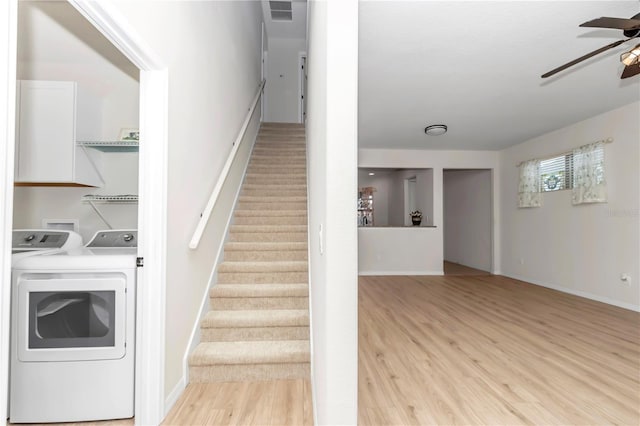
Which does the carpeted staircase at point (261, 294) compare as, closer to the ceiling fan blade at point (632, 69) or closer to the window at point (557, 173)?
the ceiling fan blade at point (632, 69)

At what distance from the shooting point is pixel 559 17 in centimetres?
210

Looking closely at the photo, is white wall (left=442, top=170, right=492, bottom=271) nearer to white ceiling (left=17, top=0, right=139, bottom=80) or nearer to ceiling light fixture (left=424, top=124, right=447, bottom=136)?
ceiling light fixture (left=424, top=124, right=447, bottom=136)

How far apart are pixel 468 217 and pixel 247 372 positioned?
260 inches

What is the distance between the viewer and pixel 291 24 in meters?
6.34

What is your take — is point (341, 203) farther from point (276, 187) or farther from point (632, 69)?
point (276, 187)

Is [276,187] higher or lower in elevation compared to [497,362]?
higher

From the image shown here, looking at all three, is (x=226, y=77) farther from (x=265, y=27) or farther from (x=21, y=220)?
(x=265, y=27)

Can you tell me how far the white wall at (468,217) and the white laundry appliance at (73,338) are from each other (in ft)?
22.0

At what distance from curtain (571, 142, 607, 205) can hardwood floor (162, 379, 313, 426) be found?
463cm

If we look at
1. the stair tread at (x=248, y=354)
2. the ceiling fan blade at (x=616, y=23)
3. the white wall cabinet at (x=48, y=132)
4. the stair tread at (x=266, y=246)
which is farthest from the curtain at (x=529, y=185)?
the white wall cabinet at (x=48, y=132)

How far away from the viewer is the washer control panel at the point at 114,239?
207 centimetres

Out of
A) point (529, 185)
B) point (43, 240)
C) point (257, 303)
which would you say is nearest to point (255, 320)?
point (257, 303)

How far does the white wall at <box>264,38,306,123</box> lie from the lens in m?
7.14

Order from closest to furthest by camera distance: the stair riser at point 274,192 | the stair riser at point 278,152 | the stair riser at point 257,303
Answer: the stair riser at point 257,303, the stair riser at point 274,192, the stair riser at point 278,152
